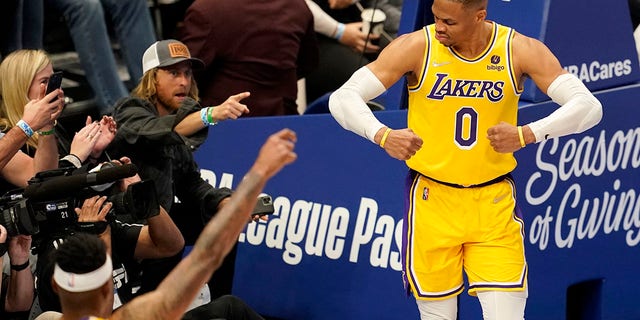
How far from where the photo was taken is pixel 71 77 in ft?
28.7

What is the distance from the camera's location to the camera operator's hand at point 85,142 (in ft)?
20.1

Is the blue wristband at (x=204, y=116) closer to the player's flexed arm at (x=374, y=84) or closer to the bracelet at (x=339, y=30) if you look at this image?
the player's flexed arm at (x=374, y=84)

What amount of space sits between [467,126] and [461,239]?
19.2 inches

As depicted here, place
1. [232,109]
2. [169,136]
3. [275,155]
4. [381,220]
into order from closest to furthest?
[275,155] → [232,109] → [169,136] → [381,220]

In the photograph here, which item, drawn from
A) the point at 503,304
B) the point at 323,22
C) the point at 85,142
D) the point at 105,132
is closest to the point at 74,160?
the point at 85,142

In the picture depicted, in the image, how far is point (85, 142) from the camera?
616 centimetres

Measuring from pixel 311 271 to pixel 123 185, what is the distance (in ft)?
5.45

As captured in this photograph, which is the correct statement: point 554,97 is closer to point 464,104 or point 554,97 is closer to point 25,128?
point 464,104

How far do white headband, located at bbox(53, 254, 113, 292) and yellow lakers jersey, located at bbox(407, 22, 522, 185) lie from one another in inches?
73.0

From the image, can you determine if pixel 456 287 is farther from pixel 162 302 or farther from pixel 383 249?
pixel 162 302

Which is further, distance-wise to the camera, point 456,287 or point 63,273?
point 456,287

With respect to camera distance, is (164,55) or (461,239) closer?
(461,239)

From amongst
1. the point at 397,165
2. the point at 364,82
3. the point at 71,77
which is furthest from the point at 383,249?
the point at 71,77

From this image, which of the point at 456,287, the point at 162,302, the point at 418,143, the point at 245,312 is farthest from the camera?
the point at 245,312
